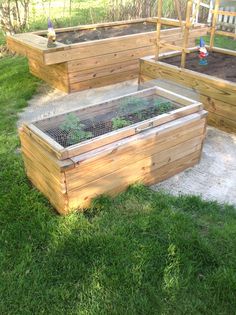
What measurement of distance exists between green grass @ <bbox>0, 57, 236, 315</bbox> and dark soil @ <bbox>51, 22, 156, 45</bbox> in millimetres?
3818

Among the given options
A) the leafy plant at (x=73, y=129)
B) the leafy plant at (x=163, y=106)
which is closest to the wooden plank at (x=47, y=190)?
the leafy plant at (x=73, y=129)

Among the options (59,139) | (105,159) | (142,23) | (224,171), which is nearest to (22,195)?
(59,139)

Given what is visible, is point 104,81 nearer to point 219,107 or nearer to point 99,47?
point 99,47

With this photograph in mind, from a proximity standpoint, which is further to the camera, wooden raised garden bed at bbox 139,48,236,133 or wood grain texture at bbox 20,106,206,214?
wooden raised garden bed at bbox 139,48,236,133

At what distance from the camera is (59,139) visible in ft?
10.0

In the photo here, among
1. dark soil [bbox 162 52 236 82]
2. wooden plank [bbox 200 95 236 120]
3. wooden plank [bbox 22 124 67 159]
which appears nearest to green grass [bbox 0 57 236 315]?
wooden plank [bbox 22 124 67 159]

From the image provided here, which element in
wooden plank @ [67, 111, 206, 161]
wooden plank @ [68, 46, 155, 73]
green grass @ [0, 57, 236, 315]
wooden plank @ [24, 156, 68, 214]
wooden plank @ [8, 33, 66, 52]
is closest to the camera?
green grass @ [0, 57, 236, 315]

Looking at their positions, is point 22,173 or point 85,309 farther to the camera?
point 22,173

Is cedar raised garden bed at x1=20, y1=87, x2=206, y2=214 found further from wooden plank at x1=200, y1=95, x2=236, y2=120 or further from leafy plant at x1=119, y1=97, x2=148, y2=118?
wooden plank at x1=200, y1=95, x2=236, y2=120

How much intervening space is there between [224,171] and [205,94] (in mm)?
1297

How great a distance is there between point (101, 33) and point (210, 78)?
10.3ft

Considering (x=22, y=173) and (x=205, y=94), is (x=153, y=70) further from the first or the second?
(x=22, y=173)

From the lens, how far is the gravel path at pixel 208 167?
11.1 ft

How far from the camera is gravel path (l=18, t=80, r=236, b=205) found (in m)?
3.38
